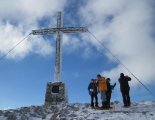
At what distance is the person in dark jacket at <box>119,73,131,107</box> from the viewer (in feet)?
62.0

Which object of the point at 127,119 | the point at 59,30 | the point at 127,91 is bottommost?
the point at 127,119

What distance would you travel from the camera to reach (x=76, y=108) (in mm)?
18844

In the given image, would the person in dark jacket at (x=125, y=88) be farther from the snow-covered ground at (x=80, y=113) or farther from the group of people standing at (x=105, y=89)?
the snow-covered ground at (x=80, y=113)

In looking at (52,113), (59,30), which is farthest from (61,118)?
(59,30)

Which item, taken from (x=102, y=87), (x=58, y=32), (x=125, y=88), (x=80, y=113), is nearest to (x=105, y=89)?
(x=102, y=87)

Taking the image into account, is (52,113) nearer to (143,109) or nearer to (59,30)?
(143,109)

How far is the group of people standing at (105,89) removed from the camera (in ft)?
61.9

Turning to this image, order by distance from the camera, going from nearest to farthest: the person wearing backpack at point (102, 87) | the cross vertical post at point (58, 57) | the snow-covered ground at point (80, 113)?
the snow-covered ground at point (80, 113), the person wearing backpack at point (102, 87), the cross vertical post at point (58, 57)

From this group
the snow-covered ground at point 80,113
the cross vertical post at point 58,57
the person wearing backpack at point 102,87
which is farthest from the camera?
the cross vertical post at point 58,57

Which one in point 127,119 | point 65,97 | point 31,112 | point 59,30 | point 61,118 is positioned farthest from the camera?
point 59,30

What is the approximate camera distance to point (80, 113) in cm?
1766

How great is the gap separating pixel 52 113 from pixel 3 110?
2.73 m

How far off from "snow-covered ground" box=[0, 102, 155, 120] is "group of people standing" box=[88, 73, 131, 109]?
0.52 meters

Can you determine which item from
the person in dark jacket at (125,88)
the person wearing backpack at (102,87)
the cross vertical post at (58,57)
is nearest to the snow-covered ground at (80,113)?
the person in dark jacket at (125,88)
